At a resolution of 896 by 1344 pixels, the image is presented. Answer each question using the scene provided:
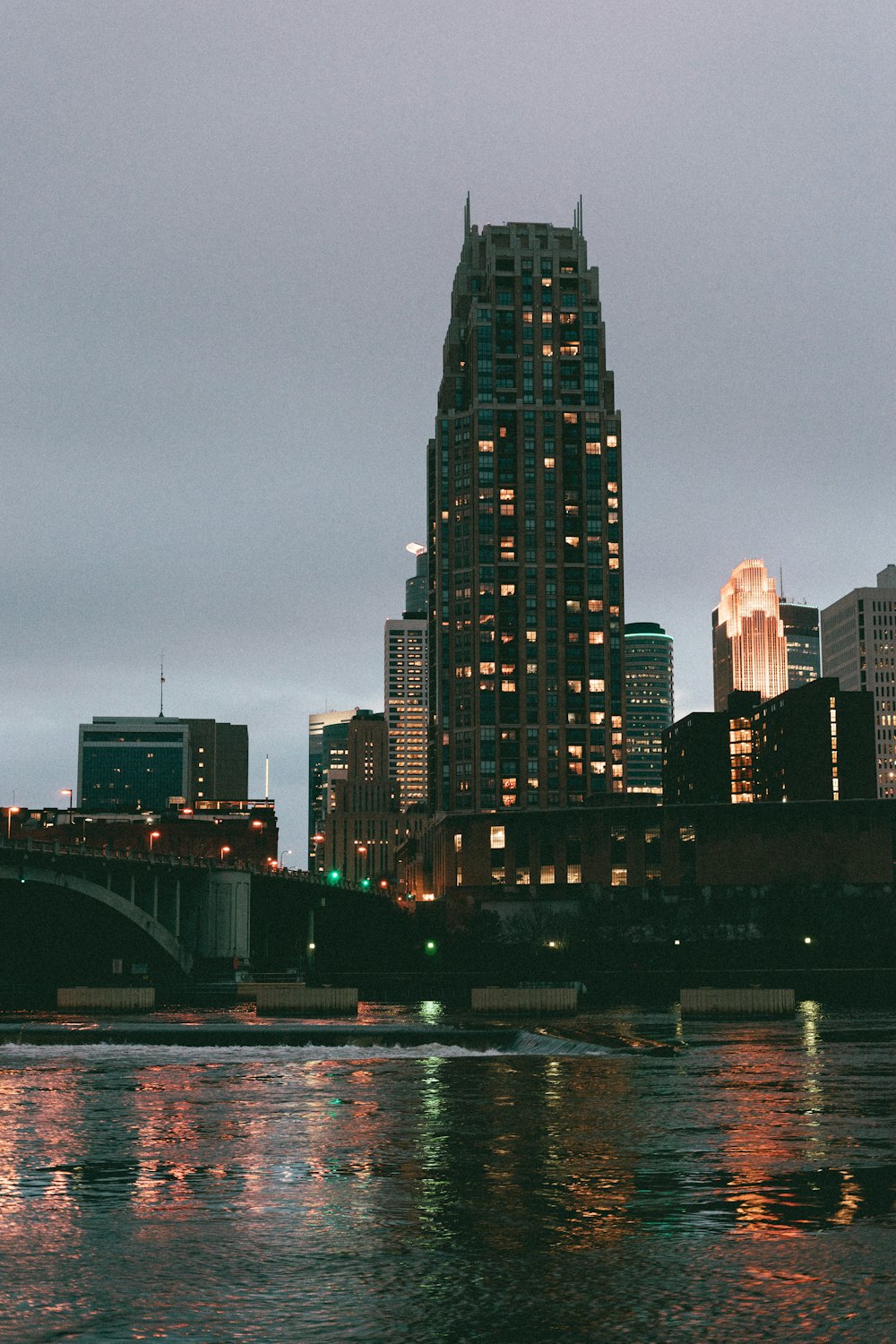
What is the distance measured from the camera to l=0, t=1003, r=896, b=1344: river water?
55.2 ft

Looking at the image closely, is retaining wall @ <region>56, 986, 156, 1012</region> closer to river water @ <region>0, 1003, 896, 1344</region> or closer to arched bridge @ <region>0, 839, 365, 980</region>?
arched bridge @ <region>0, 839, 365, 980</region>

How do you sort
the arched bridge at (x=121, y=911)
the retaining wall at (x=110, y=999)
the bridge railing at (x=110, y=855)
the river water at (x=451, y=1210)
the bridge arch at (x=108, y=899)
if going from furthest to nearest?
A: the arched bridge at (x=121, y=911)
the bridge arch at (x=108, y=899)
the bridge railing at (x=110, y=855)
the retaining wall at (x=110, y=999)
the river water at (x=451, y=1210)

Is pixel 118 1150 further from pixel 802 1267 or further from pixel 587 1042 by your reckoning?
pixel 587 1042

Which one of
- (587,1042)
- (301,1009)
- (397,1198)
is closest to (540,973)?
(301,1009)

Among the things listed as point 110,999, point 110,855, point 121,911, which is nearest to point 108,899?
point 121,911

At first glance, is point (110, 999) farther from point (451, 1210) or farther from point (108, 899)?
point (451, 1210)

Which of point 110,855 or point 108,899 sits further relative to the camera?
point 110,855

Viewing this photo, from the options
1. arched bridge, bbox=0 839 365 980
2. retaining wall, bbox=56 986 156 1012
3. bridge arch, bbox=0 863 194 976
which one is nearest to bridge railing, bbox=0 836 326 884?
arched bridge, bbox=0 839 365 980

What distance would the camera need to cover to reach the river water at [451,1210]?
16812 millimetres

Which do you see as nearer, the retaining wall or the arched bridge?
the retaining wall

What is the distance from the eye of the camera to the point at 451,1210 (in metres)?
23.8

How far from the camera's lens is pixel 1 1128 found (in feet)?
119

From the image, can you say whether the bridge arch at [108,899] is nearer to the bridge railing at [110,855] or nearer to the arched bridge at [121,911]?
the arched bridge at [121,911]

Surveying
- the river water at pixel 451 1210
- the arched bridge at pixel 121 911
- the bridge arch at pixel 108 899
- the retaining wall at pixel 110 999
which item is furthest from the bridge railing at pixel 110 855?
the river water at pixel 451 1210
